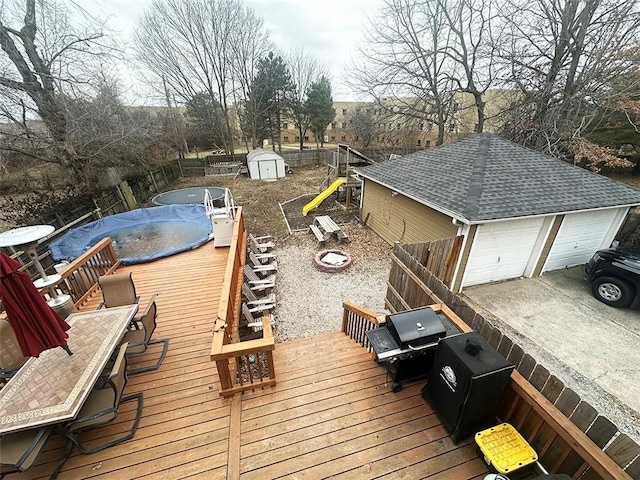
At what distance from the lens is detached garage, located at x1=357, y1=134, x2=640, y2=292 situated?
6.58 meters

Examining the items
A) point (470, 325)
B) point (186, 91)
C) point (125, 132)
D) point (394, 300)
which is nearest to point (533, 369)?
point (470, 325)

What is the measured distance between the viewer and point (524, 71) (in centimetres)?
1161

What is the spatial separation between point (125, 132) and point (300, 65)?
73.2 ft

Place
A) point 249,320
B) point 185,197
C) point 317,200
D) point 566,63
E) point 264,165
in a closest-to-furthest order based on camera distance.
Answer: point 249,320 < point 566,63 < point 317,200 < point 185,197 < point 264,165

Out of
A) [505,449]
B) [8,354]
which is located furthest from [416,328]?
[8,354]

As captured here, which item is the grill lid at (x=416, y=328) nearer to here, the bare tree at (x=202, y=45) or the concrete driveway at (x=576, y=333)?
the concrete driveway at (x=576, y=333)

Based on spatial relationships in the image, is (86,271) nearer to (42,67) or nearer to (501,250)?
(42,67)

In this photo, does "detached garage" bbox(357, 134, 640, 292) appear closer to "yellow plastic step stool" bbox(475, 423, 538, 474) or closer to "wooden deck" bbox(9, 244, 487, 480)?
"yellow plastic step stool" bbox(475, 423, 538, 474)

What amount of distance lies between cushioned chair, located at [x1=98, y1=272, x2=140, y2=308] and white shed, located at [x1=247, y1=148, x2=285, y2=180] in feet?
55.1

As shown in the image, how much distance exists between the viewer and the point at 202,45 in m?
21.2

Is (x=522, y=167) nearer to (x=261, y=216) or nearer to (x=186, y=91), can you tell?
(x=261, y=216)

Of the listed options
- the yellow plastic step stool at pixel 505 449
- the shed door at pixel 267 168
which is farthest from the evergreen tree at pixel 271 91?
the yellow plastic step stool at pixel 505 449

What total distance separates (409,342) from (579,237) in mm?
8470

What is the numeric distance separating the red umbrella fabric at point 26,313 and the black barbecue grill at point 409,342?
10.7 ft
